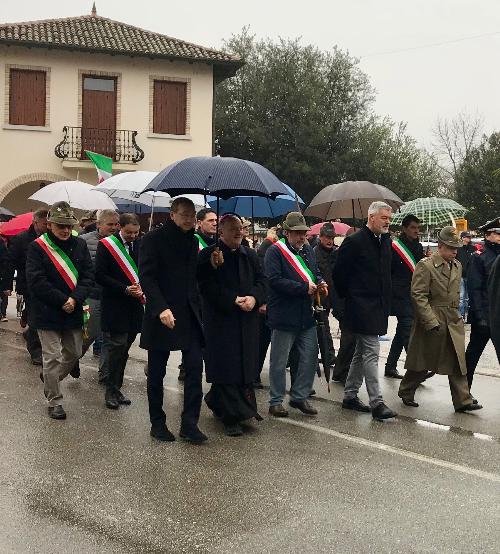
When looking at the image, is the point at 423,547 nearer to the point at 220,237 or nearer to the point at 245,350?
the point at 245,350

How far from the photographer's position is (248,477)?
5.82 metres

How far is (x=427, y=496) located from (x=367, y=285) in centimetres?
281

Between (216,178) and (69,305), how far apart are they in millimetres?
1724

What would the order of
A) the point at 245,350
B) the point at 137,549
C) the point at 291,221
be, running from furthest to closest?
the point at 291,221, the point at 245,350, the point at 137,549

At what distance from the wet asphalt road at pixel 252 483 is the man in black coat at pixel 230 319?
12.8 inches

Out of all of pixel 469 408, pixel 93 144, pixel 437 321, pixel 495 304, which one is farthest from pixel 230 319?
pixel 93 144

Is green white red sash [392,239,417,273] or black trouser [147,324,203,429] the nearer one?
black trouser [147,324,203,429]

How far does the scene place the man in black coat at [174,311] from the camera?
22.3 feet

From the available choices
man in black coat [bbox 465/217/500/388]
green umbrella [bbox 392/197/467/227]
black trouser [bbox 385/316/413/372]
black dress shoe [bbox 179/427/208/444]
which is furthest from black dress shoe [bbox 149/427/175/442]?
green umbrella [bbox 392/197/467/227]

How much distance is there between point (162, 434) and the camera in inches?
268

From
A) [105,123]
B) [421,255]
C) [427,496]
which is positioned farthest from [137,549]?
[105,123]

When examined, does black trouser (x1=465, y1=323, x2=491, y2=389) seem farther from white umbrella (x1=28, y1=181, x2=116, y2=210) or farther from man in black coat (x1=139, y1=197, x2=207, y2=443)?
white umbrella (x1=28, y1=181, x2=116, y2=210)

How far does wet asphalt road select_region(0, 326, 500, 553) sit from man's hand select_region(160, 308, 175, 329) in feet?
3.09

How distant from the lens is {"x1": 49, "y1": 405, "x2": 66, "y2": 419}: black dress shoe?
748cm
